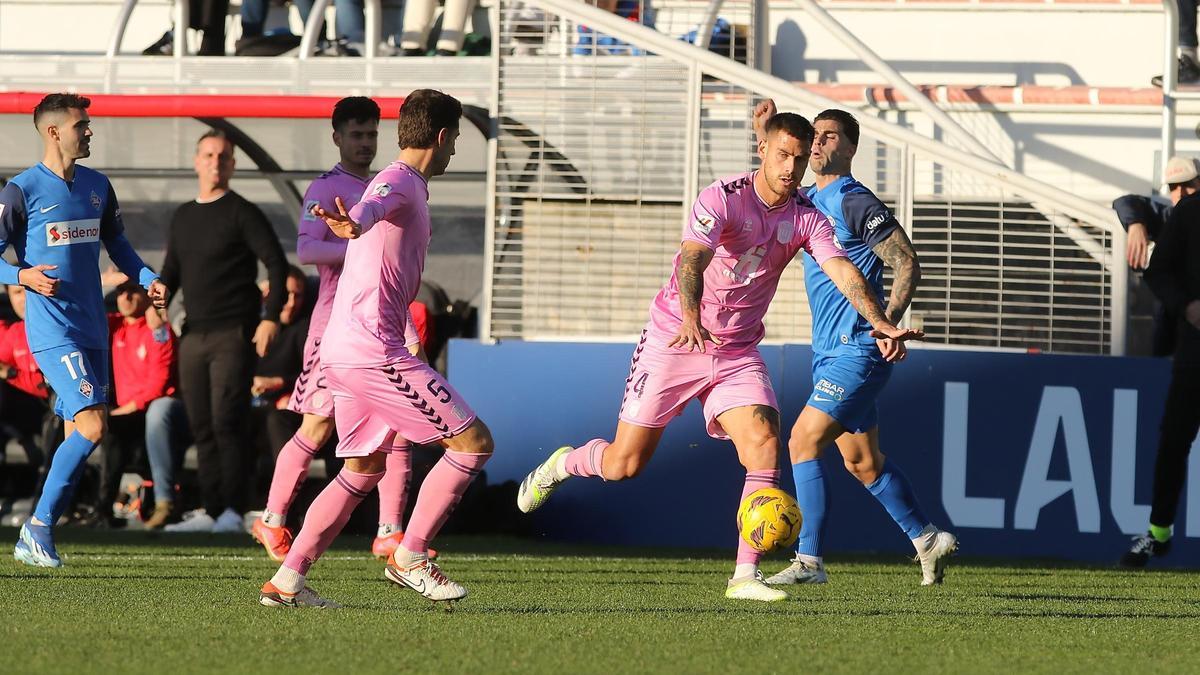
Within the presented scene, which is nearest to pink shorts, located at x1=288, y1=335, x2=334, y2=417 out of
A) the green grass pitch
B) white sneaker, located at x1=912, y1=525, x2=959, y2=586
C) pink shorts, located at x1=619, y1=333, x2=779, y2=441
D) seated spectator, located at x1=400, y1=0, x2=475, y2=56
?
the green grass pitch

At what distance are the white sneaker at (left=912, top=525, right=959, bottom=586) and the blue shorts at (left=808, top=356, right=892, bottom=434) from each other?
610 mm

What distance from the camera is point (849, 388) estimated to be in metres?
8.70

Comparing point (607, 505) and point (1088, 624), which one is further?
point (607, 505)

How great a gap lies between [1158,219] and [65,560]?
681 cm

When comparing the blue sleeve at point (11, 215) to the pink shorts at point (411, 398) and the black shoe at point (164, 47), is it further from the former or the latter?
the black shoe at point (164, 47)

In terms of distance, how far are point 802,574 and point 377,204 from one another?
316 cm

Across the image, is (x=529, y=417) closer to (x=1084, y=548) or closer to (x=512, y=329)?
(x=512, y=329)

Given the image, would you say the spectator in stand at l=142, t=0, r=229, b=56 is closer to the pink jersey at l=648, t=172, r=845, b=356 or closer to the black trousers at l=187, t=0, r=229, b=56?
the black trousers at l=187, t=0, r=229, b=56

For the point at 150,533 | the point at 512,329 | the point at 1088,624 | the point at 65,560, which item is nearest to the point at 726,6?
the point at 512,329

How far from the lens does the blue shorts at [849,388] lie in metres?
8.70

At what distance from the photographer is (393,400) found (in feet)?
22.5

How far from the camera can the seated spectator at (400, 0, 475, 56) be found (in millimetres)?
14391

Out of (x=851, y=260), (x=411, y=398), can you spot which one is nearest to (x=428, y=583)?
(x=411, y=398)

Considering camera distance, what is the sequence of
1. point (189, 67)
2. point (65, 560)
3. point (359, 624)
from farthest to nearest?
point (189, 67) < point (65, 560) < point (359, 624)
